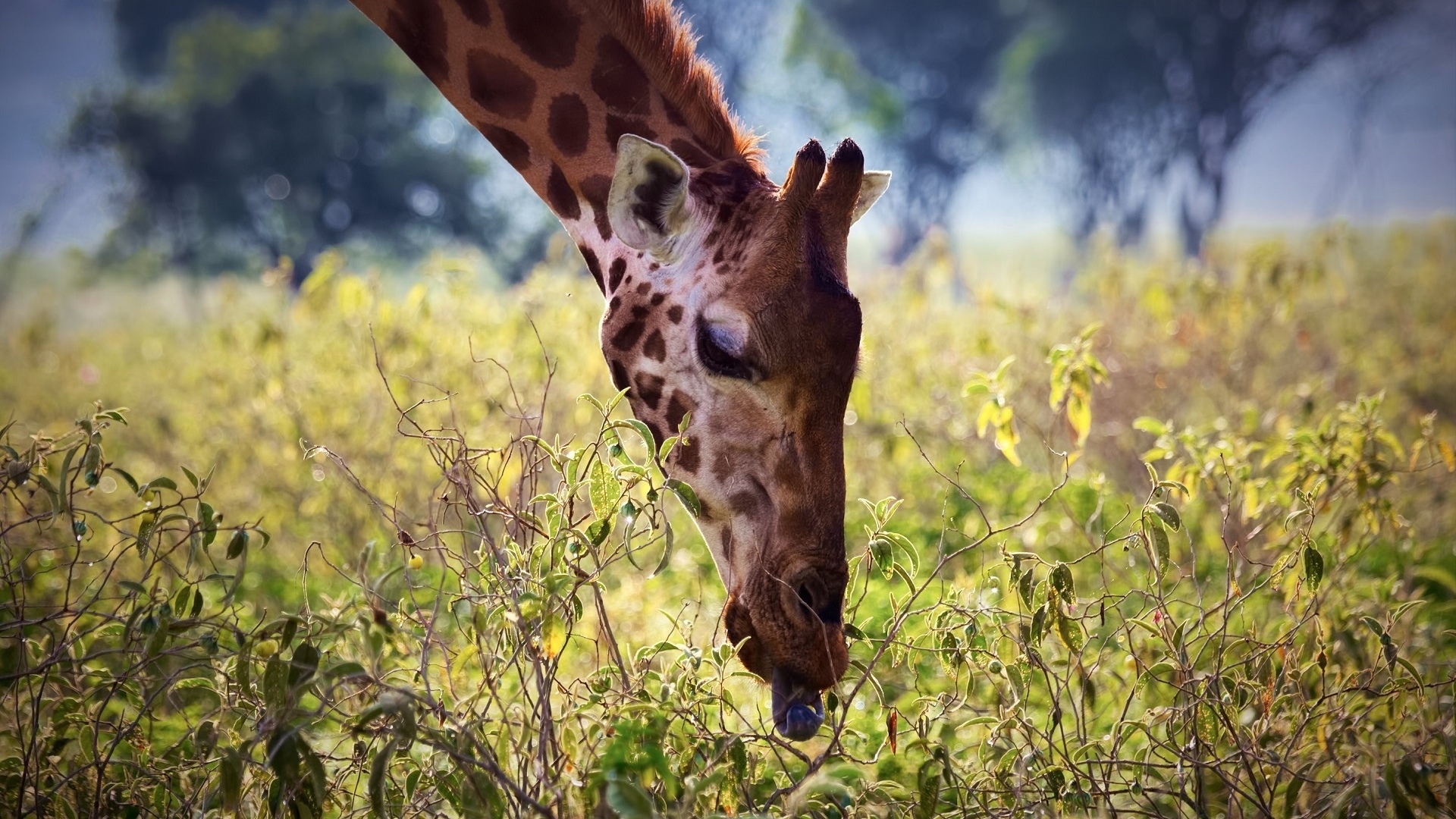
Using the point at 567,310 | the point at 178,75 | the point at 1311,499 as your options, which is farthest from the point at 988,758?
the point at 178,75

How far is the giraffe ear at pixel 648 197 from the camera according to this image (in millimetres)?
2533

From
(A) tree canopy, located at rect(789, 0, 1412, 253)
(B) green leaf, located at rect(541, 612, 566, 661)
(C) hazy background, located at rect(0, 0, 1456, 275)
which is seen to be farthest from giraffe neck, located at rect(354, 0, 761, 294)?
(A) tree canopy, located at rect(789, 0, 1412, 253)

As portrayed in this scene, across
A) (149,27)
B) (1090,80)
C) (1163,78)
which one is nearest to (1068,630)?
(1090,80)

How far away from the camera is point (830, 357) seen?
2469mm

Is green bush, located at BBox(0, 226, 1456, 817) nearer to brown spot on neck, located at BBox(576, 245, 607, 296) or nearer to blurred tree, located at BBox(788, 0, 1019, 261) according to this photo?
brown spot on neck, located at BBox(576, 245, 607, 296)

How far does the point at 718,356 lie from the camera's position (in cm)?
256

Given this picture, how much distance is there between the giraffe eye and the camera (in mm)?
2516

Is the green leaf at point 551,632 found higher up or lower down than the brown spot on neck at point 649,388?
lower down

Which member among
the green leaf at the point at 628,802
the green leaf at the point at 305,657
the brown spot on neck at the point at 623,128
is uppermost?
the brown spot on neck at the point at 623,128

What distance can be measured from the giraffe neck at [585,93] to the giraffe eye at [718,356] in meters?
0.42

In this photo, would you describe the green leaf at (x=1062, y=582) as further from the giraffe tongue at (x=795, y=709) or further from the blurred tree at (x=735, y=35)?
the blurred tree at (x=735, y=35)

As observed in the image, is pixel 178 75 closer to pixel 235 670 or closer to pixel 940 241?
pixel 940 241

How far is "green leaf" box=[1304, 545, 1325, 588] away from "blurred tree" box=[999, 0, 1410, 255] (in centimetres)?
2751

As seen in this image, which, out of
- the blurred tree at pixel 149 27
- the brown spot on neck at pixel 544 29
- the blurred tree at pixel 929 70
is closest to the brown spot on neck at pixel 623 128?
the brown spot on neck at pixel 544 29
